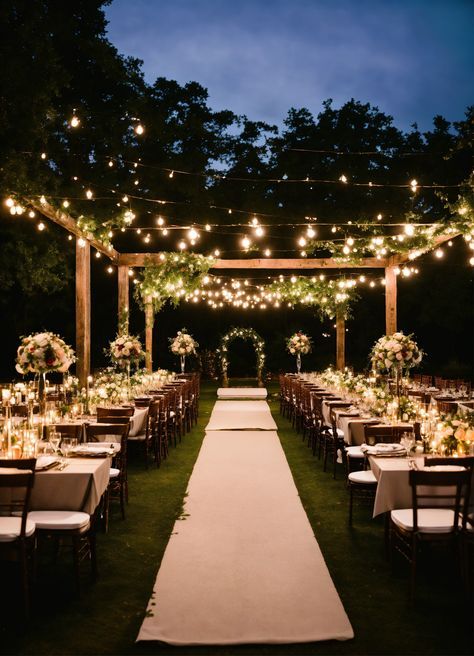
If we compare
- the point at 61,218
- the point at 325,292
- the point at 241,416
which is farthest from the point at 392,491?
the point at 325,292

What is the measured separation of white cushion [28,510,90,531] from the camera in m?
4.21

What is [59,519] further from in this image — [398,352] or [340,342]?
[340,342]

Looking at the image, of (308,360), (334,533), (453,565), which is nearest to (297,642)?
(453,565)

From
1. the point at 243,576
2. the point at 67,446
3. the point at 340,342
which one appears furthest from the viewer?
the point at 340,342

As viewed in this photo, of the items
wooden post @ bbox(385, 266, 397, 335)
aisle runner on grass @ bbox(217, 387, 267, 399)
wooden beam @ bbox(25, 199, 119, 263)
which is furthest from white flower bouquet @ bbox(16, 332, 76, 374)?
aisle runner on grass @ bbox(217, 387, 267, 399)

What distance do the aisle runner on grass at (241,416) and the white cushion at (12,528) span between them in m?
7.84

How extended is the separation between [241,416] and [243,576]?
9.38 meters

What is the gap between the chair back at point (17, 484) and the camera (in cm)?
385

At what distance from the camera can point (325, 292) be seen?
661 inches

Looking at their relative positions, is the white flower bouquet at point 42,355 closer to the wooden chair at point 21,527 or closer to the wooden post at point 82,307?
the wooden chair at point 21,527

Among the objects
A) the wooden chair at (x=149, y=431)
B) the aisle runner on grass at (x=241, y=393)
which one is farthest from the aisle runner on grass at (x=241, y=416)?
the wooden chair at (x=149, y=431)

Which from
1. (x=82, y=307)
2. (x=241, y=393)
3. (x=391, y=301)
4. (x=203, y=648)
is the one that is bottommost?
(x=203, y=648)

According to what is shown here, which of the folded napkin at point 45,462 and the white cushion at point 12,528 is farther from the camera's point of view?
the folded napkin at point 45,462

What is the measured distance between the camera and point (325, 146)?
24.6 m
